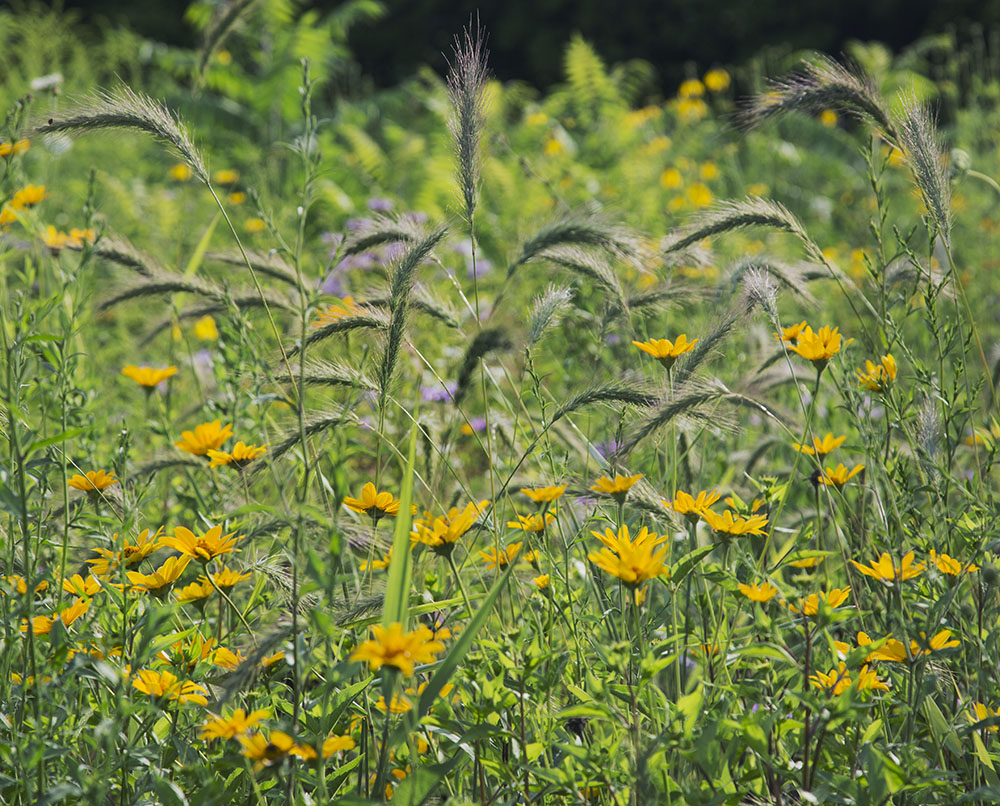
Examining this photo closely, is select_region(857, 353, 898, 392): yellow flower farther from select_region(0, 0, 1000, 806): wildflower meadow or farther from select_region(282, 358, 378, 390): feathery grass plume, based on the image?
select_region(282, 358, 378, 390): feathery grass plume

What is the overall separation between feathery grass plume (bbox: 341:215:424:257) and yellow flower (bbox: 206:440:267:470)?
1.58 feet

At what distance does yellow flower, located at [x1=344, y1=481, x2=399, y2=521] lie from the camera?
4.35 ft

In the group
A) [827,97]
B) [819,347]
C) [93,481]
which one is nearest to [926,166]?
[827,97]

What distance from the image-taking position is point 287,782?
1.12 m

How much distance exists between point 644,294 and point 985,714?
2.97 feet

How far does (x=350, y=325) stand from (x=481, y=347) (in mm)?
239

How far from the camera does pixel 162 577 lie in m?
1.23

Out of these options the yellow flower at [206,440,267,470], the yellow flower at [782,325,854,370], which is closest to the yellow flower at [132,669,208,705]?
the yellow flower at [206,440,267,470]

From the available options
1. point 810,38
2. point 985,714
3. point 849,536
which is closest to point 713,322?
point 849,536

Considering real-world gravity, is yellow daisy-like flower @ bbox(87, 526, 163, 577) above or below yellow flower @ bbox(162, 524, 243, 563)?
below

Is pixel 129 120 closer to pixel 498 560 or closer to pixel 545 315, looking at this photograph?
pixel 545 315

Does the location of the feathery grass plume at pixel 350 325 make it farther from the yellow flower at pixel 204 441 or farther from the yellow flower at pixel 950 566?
the yellow flower at pixel 950 566

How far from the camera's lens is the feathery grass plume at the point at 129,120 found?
1.38m

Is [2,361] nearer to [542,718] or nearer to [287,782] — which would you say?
[287,782]
